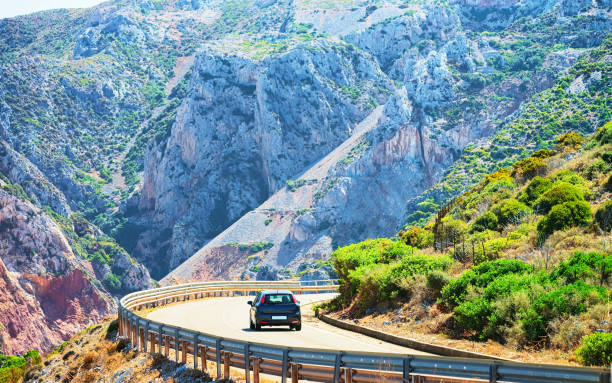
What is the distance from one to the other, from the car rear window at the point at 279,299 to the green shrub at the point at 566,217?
30.4ft

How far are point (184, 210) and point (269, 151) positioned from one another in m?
25.7

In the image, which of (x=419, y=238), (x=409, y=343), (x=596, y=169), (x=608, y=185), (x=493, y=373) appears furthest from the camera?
(x=419, y=238)

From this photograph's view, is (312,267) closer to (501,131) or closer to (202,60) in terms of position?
(501,131)

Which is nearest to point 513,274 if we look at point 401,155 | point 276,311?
point 276,311

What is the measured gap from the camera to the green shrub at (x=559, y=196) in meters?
26.5

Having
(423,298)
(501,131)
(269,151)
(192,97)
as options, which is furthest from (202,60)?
(423,298)

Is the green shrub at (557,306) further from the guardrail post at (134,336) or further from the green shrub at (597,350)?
the guardrail post at (134,336)

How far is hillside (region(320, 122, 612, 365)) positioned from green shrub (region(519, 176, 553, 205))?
66 mm

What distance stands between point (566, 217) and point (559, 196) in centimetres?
242

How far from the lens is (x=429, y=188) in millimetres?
126125

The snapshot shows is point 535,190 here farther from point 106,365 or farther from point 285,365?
point 285,365

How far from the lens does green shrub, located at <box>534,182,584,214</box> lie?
86.8 feet

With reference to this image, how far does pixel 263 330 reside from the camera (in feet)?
81.7

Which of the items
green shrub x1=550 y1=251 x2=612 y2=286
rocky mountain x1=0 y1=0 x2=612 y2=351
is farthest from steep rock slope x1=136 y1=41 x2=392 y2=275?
green shrub x1=550 y1=251 x2=612 y2=286
